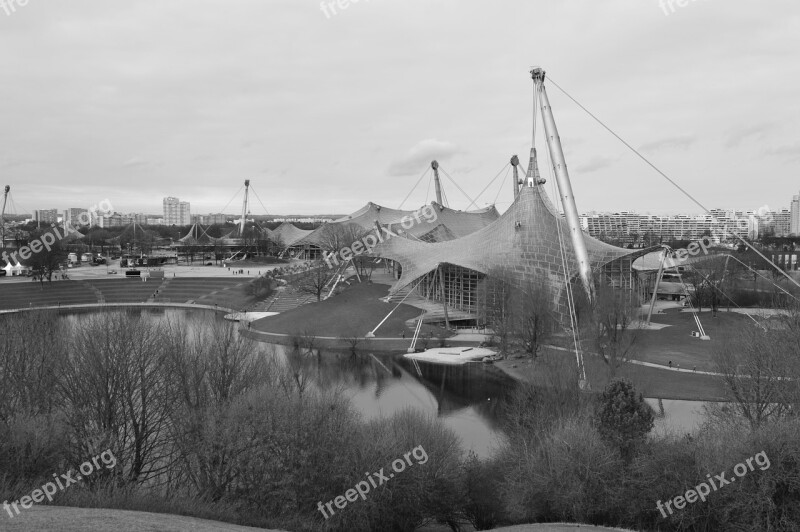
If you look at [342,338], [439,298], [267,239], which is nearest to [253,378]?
[342,338]

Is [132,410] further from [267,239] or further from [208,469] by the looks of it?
[267,239]

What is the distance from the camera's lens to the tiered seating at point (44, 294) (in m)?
Answer: 56.8

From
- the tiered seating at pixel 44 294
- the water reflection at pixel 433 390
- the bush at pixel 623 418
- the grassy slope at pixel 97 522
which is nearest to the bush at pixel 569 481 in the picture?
the bush at pixel 623 418

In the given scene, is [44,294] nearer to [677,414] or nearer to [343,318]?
[343,318]

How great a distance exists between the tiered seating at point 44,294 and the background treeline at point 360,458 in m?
42.8

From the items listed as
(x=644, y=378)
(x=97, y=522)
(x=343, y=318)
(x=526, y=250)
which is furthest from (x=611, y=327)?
(x=97, y=522)

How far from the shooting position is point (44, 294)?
5919 centimetres

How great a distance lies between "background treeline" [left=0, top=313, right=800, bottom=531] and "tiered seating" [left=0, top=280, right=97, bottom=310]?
42.8m

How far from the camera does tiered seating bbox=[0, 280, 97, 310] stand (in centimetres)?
5684

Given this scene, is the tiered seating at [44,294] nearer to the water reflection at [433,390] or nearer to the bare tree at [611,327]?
the water reflection at [433,390]

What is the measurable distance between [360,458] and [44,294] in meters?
54.8

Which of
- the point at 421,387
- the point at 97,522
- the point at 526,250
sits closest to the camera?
the point at 97,522

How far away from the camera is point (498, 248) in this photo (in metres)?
43.7

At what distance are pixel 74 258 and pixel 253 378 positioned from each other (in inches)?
3043
